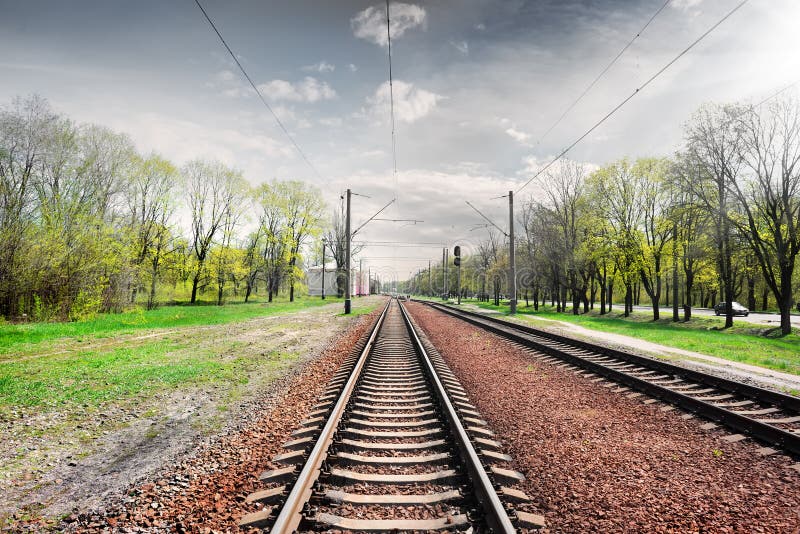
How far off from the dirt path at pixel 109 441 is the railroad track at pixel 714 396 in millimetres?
6981

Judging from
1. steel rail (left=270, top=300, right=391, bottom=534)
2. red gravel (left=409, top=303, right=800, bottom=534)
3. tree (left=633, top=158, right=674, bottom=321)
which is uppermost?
tree (left=633, top=158, right=674, bottom=321)

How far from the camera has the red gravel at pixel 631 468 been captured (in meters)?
3.26

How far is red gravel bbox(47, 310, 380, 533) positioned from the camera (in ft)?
10.3

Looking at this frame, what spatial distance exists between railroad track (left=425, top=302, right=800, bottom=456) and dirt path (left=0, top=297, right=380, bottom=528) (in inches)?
275

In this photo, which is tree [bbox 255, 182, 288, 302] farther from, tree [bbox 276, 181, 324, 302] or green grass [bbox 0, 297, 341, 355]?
green grass [bbox 0, 297, 341, 355]

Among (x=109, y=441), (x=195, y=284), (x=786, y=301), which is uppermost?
(x=195, y=284)

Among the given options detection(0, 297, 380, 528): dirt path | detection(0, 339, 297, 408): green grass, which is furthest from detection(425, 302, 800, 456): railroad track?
detection(0, 339, 297, 408): green grass

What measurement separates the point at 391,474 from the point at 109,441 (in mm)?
3962

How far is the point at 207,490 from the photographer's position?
369cm

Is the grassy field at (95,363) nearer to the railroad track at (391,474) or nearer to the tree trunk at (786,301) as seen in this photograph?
the railroad track at (391,474)

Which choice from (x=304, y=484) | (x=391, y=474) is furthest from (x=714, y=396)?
(x=304, y=484)

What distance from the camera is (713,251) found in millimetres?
24000

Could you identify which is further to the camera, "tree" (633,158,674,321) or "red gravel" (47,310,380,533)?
"tree" (633,158,674,321)

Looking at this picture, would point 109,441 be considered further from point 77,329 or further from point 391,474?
point 77,329
